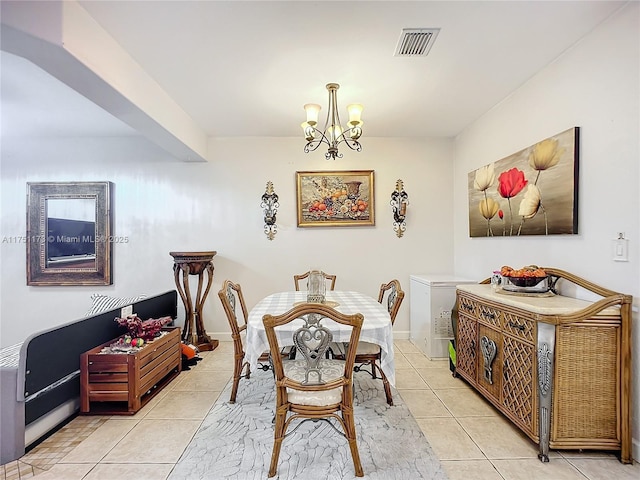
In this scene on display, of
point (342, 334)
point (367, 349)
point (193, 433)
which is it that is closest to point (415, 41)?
point (342, 334)

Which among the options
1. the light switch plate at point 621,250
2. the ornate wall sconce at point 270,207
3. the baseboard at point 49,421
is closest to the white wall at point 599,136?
the light switch plate at point 621,250

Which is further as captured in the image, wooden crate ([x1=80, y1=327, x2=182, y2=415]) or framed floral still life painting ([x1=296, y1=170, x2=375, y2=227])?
framed floral still life painting ([x1=296, y1=170, x2=375, y2=227])

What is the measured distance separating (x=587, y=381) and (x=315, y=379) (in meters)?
1.57

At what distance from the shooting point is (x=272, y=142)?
4227mm

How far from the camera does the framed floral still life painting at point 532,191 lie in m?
2.27

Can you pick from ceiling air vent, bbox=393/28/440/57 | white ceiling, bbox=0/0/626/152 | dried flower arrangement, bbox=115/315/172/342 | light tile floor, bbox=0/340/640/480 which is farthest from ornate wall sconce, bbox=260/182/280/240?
ceiling air vent, bbox=393/28/440/57

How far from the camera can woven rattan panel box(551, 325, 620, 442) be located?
1841 mm

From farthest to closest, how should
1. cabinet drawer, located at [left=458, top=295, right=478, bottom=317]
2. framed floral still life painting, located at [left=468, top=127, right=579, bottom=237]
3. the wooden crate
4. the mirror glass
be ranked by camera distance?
the mirror glass
cabinet drawer, located at [left=458, top=295, right=478, bottom=317]
the wooden crate
framed floral still life painting, located at [left=468, top=127, right=579, bottom=237]

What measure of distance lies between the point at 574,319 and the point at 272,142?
361cm

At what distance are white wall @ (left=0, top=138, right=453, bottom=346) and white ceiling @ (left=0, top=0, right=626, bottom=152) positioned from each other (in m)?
0.63

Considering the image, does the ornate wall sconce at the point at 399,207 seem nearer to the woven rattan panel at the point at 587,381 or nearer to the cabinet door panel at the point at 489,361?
the cabinet door panel at the point at 489,361

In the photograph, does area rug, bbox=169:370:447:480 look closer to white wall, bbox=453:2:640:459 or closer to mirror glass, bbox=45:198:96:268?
white wall, bbox=453:2:640:459

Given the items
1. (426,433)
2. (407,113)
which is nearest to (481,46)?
(407,113)

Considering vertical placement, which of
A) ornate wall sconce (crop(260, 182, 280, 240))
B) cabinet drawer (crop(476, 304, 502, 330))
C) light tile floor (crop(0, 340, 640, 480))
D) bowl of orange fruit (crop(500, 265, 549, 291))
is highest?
ornate wall sconce (crop(260, 182, 280, 240))
